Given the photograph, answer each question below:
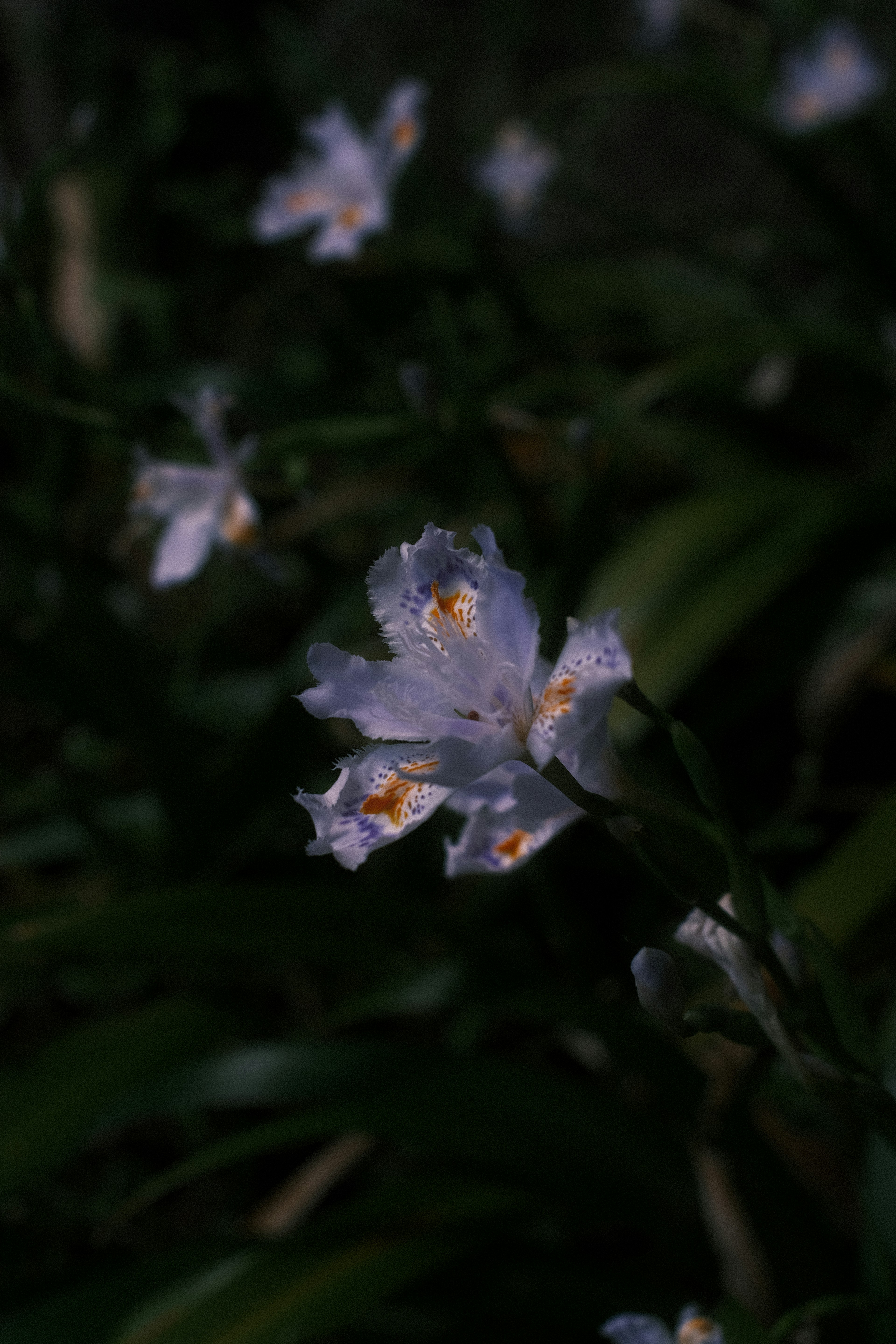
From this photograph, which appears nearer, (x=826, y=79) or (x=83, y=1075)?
(x=83, y=1075)

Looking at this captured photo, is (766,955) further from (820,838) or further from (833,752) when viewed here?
(833,752)

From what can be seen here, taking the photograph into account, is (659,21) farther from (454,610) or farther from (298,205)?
(454,610)

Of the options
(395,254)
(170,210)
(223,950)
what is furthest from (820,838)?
(170,210)

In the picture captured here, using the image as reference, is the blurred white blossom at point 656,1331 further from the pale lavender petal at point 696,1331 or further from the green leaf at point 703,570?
the green leaf at point 703,570

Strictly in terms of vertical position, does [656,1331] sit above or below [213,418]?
below

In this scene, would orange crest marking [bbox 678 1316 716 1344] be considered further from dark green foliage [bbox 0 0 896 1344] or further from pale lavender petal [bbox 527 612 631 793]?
pale lavender petal [bbox 527 612 631 793]

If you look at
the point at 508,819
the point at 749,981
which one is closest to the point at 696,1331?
the point at 749,981

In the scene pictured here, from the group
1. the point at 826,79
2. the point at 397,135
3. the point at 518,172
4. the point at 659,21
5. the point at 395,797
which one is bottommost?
the point at 395,797

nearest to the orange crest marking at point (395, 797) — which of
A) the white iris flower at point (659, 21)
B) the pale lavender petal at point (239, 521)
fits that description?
the pale lavender petal at point (239, 521)
